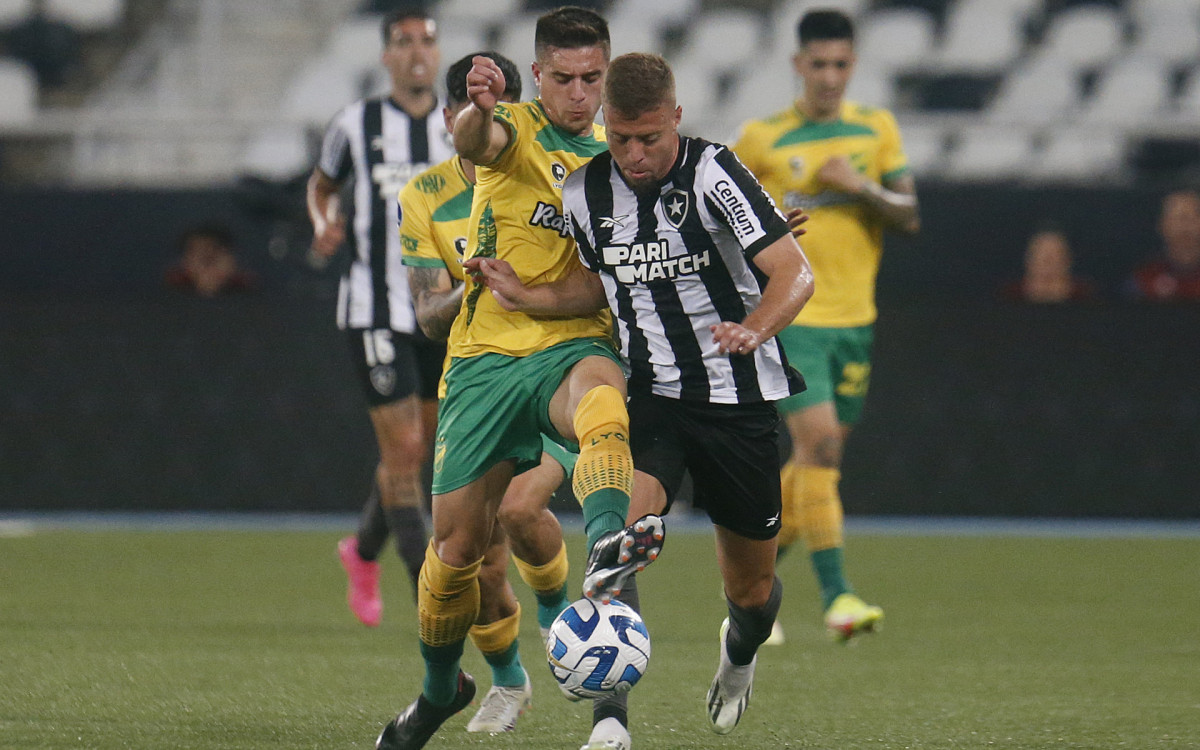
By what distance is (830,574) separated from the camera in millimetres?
6258

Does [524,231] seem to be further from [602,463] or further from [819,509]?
[819,509]

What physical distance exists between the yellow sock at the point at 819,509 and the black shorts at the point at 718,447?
200 cm

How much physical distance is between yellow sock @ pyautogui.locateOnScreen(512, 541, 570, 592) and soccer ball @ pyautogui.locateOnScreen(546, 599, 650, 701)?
44.0 inches

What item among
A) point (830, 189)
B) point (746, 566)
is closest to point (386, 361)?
point (830, 189)

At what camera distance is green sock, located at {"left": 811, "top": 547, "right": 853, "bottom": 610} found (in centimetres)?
620

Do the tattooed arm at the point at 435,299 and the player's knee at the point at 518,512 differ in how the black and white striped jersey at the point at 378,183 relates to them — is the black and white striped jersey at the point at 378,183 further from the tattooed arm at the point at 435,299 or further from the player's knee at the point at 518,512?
the player's knee at the point at 518,512

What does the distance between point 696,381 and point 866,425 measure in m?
6.20

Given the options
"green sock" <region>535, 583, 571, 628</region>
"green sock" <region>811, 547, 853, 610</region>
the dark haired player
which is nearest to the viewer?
the dark haired player

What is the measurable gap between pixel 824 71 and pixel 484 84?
307 centimetres

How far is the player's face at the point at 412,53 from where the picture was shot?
659cm

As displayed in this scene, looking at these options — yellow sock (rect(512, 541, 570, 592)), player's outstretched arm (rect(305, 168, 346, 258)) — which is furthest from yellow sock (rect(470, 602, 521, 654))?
player's outstretched arm (rect(305, 168, 346, 258))

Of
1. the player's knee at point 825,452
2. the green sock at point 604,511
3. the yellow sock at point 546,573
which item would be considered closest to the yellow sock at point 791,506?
the player's knee at point 825,452

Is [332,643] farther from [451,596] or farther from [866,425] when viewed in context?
[866,425]

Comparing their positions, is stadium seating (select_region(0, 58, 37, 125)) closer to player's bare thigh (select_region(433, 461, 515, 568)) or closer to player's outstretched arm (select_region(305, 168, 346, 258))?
player's outstretched arm (select_region(305, 168, 346, 258))
